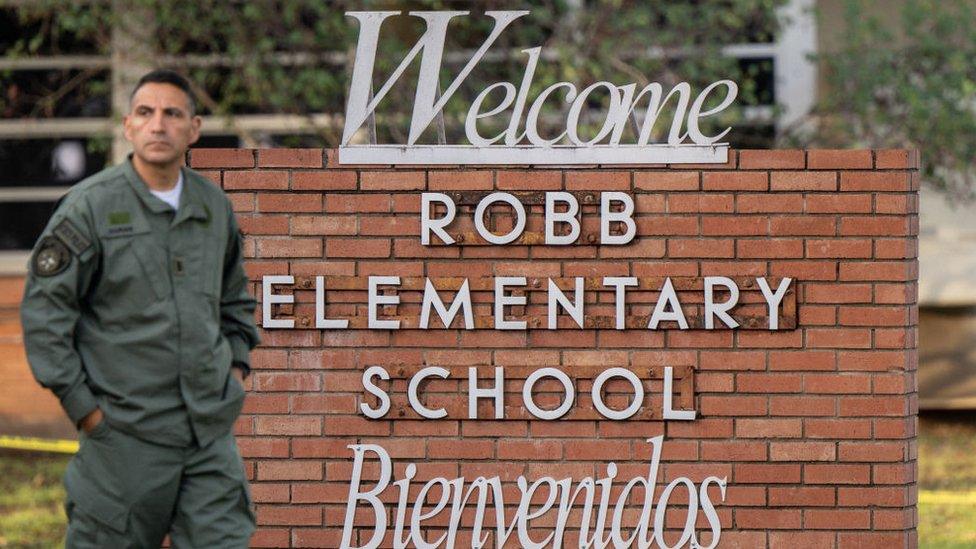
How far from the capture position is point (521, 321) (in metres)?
5.90

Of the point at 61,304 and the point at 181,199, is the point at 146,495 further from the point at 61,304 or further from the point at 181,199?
the point at 181,199

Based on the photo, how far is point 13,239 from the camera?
12.6 meters

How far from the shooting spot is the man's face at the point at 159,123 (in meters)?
4.24

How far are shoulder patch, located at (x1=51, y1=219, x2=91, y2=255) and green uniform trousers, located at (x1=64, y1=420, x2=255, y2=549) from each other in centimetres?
44

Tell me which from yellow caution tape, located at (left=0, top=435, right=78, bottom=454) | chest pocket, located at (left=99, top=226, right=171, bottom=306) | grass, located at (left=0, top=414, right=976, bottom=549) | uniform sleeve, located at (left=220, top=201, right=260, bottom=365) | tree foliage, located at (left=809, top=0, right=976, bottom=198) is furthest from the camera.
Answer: yellow caution tape, located at (left=0, top=435, right=78, bottom=454)

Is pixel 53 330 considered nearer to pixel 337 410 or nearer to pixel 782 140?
pixel 337 410

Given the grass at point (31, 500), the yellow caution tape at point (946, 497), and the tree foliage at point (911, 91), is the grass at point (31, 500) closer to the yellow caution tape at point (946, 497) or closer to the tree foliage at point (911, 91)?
the yellow caution tape at point (946, 497)

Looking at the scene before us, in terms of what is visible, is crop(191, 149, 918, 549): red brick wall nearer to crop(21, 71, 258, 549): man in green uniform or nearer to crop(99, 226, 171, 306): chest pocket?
crop(21, 71, 258, 549): man in green uniform

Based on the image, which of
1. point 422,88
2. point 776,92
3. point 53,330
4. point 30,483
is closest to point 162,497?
point 53,330

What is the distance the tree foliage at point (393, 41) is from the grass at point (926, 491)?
8.22 ft

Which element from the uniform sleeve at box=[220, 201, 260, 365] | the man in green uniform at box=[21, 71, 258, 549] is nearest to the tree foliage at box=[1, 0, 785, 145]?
the uniform sleeve at box=[220, 201, 260, 365]

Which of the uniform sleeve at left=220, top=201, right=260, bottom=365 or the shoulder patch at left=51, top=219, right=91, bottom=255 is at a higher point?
the shoulder patch at left=51, top=219, right=91, bottom=255

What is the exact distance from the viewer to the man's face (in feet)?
13.9

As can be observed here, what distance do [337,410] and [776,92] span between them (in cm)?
676
